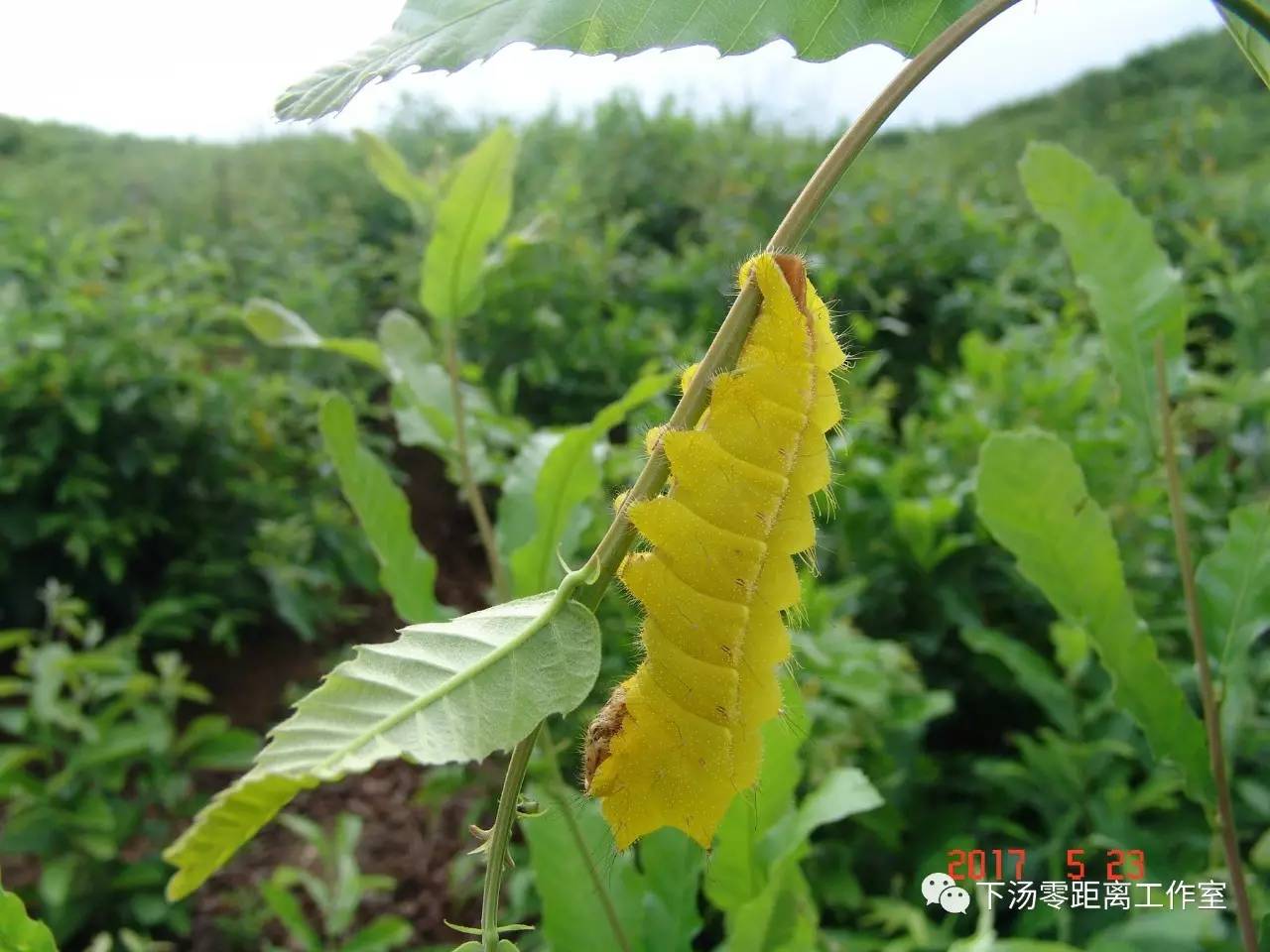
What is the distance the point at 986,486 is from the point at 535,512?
0.43m

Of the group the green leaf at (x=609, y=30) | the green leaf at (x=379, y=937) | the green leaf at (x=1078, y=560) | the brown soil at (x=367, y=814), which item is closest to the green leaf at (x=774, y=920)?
the green leaf at (x=1078, y=560)

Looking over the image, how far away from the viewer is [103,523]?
2027 millimetres

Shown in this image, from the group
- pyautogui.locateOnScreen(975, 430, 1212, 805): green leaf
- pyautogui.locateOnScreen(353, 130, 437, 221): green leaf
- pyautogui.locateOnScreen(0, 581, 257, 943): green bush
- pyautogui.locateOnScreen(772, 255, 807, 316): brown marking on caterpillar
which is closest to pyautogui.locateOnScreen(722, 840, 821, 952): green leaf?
pyautogui.locateOnScreen(975, 430, 1212, 805): green leaf

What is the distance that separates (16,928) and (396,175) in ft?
2.50

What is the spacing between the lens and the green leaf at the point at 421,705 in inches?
12.5

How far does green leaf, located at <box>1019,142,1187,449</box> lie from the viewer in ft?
2.61

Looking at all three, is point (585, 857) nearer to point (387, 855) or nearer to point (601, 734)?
point (601, 734)

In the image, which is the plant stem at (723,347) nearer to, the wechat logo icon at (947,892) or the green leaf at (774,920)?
the green leaf at (774,920)

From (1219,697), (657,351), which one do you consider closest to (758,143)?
(657,351)

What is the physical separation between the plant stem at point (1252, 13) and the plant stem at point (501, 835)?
0.47 m

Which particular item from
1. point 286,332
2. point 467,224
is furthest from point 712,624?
point 286,332

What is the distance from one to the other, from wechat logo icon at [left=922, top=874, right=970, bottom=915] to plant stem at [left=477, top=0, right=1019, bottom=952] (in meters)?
0.96

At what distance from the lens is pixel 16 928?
18.3 inches
